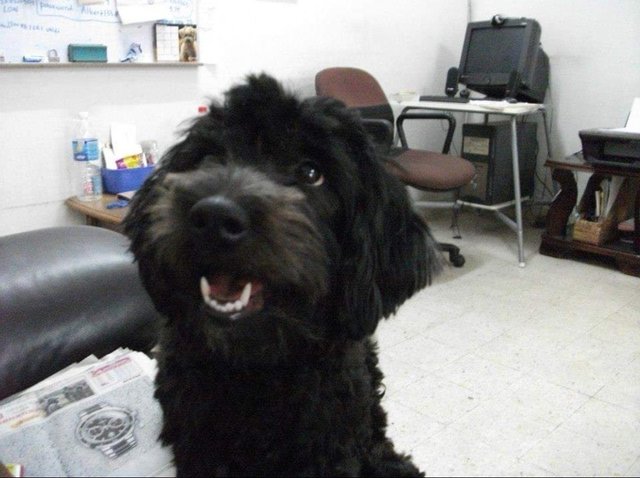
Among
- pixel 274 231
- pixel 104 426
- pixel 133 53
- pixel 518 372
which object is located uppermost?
pixel 133 53

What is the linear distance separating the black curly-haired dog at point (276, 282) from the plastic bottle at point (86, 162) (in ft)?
5.24

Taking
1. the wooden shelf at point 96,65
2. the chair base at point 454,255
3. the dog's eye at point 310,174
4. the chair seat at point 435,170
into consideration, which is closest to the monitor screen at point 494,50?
the chair seat at point 435,170

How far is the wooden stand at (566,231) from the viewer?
3.12 metres

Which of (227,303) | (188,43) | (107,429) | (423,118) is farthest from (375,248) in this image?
(423,118)

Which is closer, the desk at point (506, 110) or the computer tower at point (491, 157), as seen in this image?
the desk at point (506, 110)

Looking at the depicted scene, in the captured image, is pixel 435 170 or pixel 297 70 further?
pixel 297 70

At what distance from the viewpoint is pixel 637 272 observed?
3.12m

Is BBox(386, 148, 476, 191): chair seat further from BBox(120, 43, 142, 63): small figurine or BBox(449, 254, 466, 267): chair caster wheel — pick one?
BBox(120, 43, 142, 63): small figurine

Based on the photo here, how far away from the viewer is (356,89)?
3.37 m

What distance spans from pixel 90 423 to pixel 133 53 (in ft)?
6.26

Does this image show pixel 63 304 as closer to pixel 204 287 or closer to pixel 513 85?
pixel 204 287

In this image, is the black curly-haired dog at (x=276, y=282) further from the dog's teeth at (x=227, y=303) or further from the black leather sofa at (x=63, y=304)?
the black leather sofa at (x=63, y=304)

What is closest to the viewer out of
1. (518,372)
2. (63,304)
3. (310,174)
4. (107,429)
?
(310,174)

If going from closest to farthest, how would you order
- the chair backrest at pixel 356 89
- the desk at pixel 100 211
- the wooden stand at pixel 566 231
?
the desk at pixel 100 211, the wooden stand at pixel 566 231, the chair backrest at pixel 356 89
